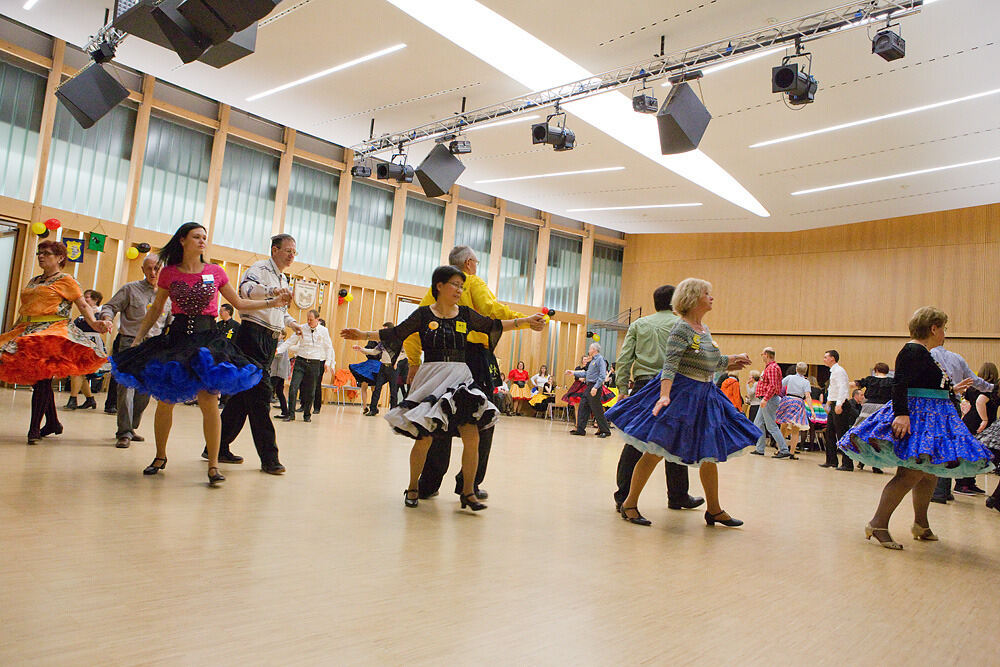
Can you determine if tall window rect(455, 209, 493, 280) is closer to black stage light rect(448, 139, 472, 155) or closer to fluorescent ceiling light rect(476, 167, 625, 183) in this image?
fluorescent ceiling light rect(476, 167, 625, 183)

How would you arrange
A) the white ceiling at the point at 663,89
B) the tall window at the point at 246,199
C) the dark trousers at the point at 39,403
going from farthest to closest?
1. the tall window at the point at 246,199
2. the white ceiling at the point at 663,89
3. the dark trousers at the point at 39,403

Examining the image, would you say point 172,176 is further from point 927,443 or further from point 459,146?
point 927,443

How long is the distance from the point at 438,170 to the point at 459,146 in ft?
1.56

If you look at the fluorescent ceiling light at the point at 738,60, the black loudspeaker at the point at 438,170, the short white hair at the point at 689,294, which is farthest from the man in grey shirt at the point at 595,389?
the short white hair at the point at 689,294

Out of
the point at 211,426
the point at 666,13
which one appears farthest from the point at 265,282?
the point at 666,13

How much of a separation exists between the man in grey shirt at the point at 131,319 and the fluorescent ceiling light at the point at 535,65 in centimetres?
377

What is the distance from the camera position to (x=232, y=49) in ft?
21.7

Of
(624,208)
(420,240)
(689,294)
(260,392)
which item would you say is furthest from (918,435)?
(420,240)

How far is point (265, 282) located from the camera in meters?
4.20

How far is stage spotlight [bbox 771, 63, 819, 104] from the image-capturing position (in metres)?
6.61


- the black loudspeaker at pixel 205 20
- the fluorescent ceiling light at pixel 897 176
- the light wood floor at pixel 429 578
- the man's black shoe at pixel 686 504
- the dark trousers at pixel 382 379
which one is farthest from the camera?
the dark trousers at pixel 382 379

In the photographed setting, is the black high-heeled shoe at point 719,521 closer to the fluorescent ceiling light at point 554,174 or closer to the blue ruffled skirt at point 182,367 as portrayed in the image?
the blue ruffled skirt at point 182,367

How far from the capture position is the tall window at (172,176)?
11773mm

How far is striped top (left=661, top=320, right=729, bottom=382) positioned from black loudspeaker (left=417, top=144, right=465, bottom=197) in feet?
23.2
